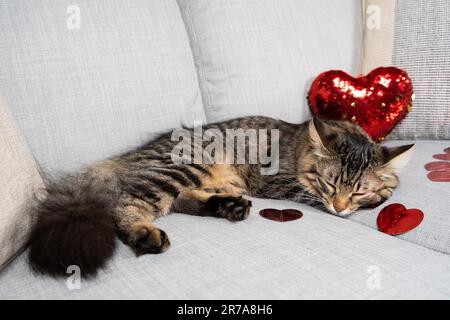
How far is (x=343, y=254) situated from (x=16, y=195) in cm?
79

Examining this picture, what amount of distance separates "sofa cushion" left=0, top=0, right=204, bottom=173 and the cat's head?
515 millimetres

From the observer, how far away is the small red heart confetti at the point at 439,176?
4.23 ft

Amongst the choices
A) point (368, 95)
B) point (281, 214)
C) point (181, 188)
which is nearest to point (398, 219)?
point (281, 214)

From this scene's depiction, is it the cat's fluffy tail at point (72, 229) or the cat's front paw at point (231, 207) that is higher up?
the cat's fluffy tail at point (72, 229)

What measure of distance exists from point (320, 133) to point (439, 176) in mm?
420

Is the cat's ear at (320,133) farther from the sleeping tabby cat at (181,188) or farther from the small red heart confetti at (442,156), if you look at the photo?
the small red heart confetti at (442,156)

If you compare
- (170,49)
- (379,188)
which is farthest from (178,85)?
(379,188)

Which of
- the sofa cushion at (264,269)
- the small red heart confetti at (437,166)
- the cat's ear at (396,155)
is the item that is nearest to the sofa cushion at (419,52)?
the small red heart confetti at (437,166)

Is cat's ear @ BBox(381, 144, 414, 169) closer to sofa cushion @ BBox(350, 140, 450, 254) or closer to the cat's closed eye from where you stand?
sofa cushion @ BBox(350, 140, 450, 254)

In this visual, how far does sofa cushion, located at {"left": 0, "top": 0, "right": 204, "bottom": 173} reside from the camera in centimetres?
114

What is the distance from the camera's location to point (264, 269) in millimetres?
902

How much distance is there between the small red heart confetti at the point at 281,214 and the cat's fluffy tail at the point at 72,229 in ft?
1.49

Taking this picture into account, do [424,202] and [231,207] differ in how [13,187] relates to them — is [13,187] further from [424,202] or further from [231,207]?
[424,202]
